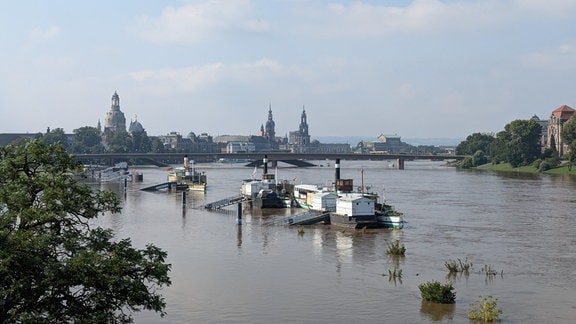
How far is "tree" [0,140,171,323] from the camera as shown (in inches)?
704

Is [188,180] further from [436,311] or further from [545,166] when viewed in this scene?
[436,311]

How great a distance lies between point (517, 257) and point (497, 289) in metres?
9.32

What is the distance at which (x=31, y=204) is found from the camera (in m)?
19.4

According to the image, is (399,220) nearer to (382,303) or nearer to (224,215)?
(224,215)

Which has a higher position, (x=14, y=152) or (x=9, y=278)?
(x=14, y=152)

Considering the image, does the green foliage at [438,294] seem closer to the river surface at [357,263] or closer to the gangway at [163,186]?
the river surface at [357,263]

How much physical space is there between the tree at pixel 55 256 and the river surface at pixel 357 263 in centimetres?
935

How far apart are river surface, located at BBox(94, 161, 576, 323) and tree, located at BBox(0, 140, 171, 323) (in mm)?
9347

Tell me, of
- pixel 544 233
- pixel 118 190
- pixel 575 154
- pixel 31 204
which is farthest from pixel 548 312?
pixel 575 154

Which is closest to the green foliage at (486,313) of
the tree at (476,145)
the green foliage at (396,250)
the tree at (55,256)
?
the tree at (55,256)

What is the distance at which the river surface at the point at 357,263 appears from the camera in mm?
30031

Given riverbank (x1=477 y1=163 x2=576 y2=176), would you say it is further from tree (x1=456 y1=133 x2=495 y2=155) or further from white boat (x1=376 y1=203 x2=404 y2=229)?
white boat (x1=376 y1=203 x2=404 y2=229)

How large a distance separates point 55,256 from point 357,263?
23763 millimetres

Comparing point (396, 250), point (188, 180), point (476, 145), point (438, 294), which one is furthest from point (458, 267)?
point (476, 145)
